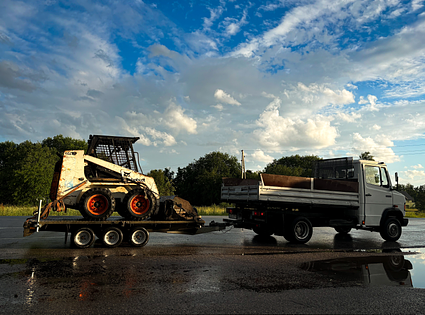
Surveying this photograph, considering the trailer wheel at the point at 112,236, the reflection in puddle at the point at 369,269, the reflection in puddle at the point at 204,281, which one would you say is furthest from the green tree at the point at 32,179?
the reflection in puddle at the point at 369,269

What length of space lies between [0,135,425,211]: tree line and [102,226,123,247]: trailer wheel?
3807 cm

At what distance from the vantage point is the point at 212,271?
6.58m

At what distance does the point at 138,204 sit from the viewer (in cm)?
988

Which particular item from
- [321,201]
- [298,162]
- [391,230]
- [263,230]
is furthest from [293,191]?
[298,162]

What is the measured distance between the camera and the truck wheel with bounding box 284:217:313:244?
10993 mm

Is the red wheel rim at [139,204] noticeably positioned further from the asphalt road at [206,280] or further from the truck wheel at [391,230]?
the truck wheel at [391,230]

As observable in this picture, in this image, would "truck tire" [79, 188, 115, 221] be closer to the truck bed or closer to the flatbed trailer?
the flatbed trailer

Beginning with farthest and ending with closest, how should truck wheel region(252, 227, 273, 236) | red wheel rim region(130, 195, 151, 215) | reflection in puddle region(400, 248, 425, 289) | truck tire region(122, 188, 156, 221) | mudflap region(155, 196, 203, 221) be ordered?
truck wheel region(252, 227, 273, 236) < mudflap region(155, 196, 203, 221) < red wheel rim region(130, 195, 151, 215) < truck tire region(122, 188, 156, 221) < reflection in puddle region(400, 248, 425, 289)

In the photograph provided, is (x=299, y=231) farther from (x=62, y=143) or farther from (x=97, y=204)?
(x=62, y=143)

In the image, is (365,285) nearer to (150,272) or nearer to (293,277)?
(293,277)

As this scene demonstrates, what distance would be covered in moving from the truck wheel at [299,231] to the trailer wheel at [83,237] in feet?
20.7

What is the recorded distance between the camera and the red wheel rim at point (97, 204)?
929 cm

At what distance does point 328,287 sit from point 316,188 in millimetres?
6167

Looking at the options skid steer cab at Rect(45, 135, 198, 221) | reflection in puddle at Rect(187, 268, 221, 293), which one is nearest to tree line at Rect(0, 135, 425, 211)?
skid steer cab at Rect(45, 135, 198, 221)
